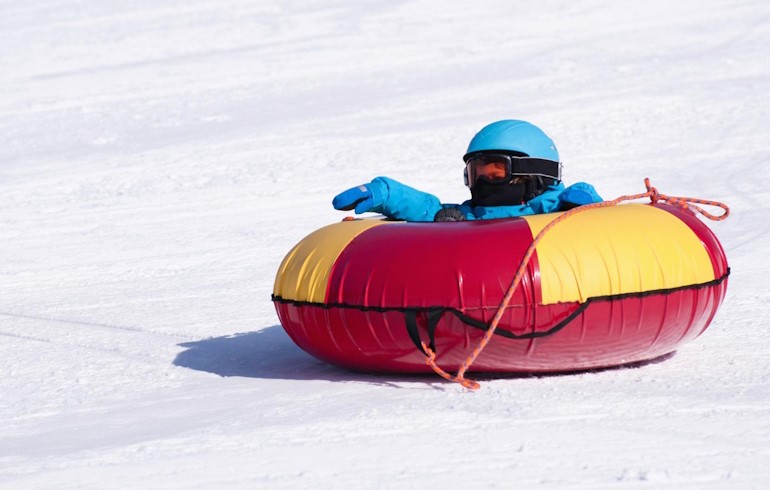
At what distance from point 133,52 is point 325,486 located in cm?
1454

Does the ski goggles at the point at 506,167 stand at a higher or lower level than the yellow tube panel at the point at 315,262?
higher

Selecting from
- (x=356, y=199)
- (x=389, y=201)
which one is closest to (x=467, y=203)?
(x=389, y=201)

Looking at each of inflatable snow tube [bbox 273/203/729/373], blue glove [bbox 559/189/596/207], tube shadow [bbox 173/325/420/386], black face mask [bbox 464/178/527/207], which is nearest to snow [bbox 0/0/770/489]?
tube shadow [bbox 173/325/420/386]

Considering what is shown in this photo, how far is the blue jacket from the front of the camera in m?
4.98

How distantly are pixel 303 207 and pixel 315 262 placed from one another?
487 cm

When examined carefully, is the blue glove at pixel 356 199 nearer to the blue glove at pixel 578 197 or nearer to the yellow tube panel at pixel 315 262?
the yellow tube panel at pixel 315 262

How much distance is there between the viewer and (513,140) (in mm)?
5043

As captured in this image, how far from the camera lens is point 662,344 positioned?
14.9 ft

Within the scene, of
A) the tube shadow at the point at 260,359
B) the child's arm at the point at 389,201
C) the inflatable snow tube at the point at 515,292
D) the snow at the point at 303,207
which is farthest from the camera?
A: the child's arm at the point at 389,201

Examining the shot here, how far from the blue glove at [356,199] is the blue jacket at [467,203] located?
1.2 inches

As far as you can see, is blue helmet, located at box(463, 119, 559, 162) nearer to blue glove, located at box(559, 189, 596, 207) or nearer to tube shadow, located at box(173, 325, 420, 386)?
blue glove, located at box(559, 189, 596, 207)

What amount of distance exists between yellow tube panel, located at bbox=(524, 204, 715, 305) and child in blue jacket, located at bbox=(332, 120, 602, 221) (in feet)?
1.57

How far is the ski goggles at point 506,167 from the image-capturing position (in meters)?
5.05

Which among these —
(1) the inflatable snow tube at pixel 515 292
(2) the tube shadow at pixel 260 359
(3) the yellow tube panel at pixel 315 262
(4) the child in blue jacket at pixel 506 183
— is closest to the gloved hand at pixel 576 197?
(4) the child in blue jacket at pixel 506 183
